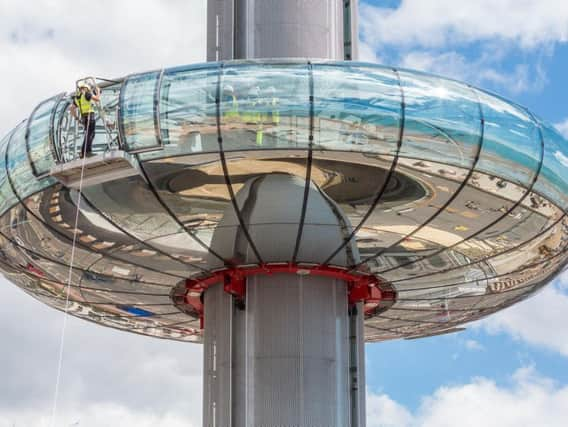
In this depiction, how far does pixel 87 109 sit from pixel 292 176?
15.5ft

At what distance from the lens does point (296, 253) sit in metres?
29.8

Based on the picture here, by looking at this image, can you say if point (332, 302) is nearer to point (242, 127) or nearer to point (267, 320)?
point (267, 320)

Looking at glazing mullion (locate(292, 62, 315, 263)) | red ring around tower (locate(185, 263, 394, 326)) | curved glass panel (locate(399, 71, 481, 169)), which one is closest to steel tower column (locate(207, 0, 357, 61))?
glazing mullion (locate(292, 62, 315, 263))

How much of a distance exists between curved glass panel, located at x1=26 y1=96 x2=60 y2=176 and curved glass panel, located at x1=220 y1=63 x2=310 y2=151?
3827 millimetres

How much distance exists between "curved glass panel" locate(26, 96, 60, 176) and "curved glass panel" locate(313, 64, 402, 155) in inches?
220

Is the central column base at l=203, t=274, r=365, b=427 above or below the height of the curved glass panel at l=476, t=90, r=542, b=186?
below

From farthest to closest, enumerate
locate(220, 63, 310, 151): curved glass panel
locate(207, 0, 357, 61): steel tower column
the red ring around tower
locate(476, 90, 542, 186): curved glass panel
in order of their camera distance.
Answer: the red ring around tower < locate(207, 0, 357, 61): steel tower column < locate(476, 90, 542, 186): curved glass panel < locate(220, 63, 310, 151): curved glass panel

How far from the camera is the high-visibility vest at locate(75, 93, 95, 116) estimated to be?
25.3 m

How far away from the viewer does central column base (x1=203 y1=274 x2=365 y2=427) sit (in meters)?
29.2

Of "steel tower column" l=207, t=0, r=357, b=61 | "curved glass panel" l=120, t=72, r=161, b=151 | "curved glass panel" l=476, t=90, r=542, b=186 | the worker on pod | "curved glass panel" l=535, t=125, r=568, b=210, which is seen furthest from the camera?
"steel tower column" l=207, t=0, r=357, b=61

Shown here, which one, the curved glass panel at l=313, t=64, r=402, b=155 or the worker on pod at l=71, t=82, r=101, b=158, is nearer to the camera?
the curved glass panel at l=313, t=64, r=402, b=155

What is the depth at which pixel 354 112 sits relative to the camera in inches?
977

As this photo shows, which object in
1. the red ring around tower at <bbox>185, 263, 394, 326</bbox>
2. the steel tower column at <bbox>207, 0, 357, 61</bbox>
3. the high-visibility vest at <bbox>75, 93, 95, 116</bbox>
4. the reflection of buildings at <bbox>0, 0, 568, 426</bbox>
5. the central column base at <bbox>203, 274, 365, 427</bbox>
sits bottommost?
the central column base at <bbox>203, 274, 365, 427</bbox>

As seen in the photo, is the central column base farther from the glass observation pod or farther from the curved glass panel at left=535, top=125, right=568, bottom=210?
A: the curved glass panel at left=535, top=125, right=568, bottom=210
